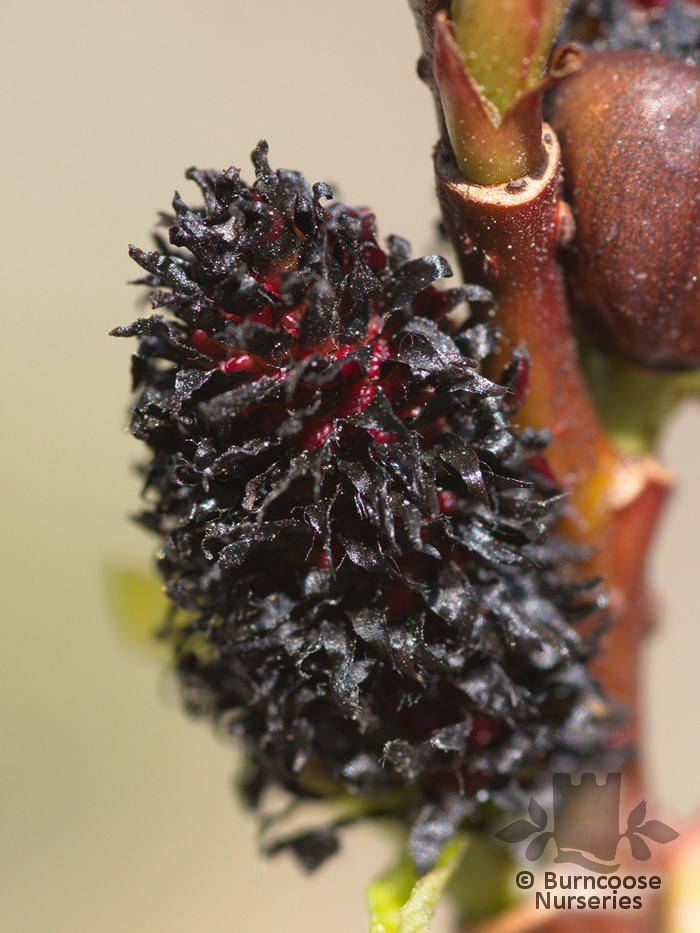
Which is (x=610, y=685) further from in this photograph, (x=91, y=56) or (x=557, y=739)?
(x=91, y=56)

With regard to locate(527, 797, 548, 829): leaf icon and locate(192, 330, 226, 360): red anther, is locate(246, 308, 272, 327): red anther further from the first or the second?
locate(527, 797, 548, 829): leaf icon

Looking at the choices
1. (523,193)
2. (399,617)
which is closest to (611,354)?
(523,193)

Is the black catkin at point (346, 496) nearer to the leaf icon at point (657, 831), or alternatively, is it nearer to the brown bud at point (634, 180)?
the brown bud at point (634, 180)

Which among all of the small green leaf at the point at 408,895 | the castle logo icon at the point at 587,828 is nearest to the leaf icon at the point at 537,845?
the castle logo icon at the point at 587,828

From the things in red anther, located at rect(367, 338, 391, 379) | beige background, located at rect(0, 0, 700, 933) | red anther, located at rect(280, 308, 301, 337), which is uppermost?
red anther, located at rect(280, 308, 301, 337)

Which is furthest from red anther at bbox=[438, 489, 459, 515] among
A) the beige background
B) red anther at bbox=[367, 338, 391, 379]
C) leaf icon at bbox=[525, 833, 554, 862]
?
the beige background
